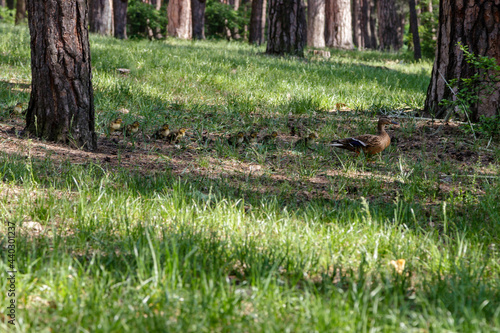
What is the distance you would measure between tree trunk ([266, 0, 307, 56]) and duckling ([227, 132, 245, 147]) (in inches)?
347

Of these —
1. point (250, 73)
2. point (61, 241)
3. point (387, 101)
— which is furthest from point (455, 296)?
point (250, 73)

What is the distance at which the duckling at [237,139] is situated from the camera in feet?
20.5

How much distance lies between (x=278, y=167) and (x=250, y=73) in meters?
5.23

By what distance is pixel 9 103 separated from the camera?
271 inches

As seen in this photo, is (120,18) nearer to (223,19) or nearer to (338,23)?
(338,23)

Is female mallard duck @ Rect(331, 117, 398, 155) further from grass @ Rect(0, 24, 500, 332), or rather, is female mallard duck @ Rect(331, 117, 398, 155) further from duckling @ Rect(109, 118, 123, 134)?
duckling @ Rect(109, 118, 123, 134)

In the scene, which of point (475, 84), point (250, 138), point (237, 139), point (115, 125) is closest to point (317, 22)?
point (475, 84)

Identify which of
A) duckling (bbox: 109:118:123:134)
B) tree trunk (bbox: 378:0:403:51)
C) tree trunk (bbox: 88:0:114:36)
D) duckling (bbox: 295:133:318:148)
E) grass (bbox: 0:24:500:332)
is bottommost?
grass (bbox: 0:24:500:332)

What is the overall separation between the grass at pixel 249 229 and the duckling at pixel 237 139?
12 centimetres

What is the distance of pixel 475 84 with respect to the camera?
20.8ft

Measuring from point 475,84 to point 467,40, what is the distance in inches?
25.1

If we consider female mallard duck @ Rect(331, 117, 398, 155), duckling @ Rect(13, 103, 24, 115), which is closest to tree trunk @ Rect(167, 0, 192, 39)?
duckling @ Rect(13, 103, 24, 115)

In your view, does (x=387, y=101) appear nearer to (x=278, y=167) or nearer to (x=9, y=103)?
(x=278, y=167)

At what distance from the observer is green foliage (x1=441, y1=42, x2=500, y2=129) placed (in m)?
5.88
